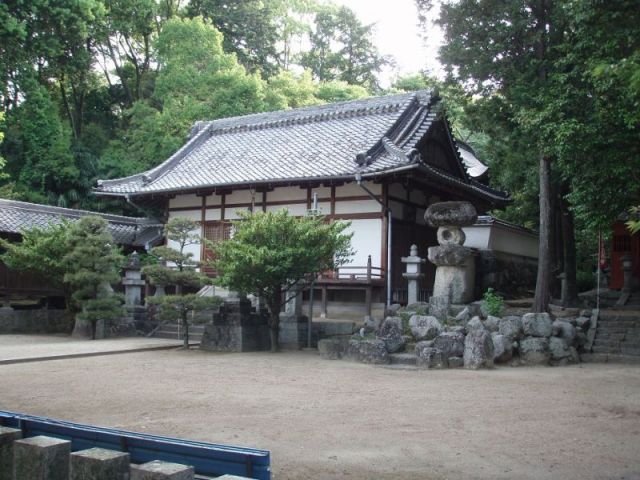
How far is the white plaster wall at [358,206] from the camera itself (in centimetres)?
1909

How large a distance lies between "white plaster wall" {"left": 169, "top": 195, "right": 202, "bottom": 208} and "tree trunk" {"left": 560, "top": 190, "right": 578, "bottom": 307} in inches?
522

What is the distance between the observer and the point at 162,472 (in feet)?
11.1

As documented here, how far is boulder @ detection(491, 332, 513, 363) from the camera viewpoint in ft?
41.5

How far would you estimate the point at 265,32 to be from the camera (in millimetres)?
40656

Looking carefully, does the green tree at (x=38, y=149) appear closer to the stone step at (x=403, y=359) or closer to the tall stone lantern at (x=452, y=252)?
the tall stone lantern at (x=452, y=252)

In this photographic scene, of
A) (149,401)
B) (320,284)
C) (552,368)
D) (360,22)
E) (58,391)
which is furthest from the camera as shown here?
(360,22)

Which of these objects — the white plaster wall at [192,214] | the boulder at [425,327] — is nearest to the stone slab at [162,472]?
the boulder at [425,327]

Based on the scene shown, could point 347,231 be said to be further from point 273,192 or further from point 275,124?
point 275,124

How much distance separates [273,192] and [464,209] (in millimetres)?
7975

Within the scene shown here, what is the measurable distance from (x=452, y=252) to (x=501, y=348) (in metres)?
3.33

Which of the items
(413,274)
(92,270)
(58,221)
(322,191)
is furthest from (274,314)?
(58,221)

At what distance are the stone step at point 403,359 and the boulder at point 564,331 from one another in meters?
3.55

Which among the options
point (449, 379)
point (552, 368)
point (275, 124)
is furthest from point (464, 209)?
point (275, 124)

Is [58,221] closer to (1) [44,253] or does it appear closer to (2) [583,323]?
(1) [44,253]
